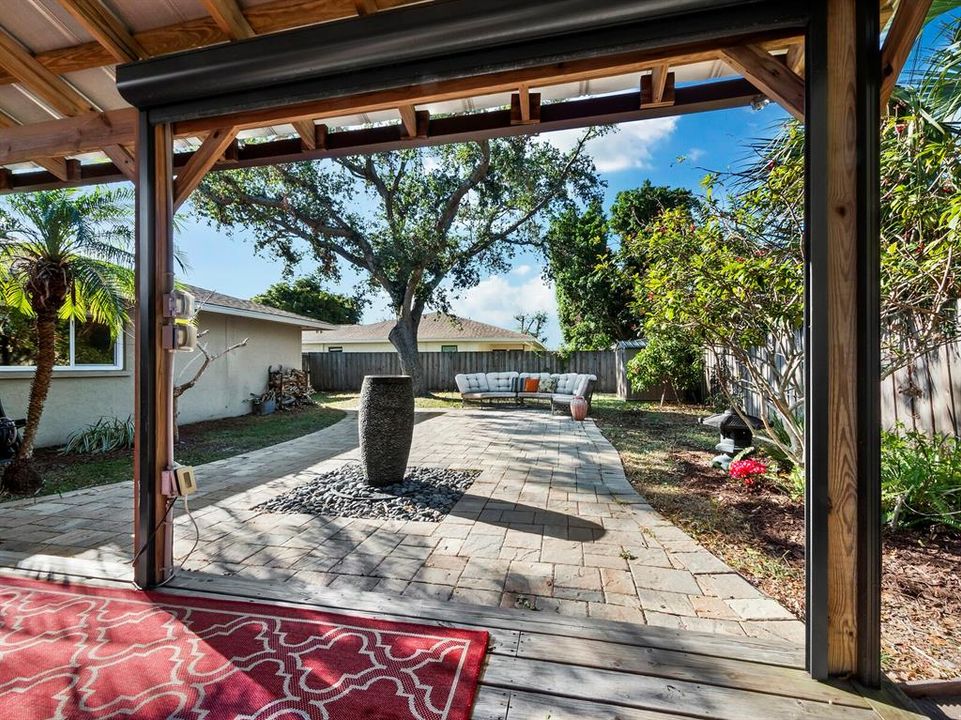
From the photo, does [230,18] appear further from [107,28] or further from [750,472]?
[750,472]

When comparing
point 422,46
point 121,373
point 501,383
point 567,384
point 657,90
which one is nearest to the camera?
point 422,46

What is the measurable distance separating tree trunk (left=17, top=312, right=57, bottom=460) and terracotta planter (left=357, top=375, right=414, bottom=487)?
3317 millimetres

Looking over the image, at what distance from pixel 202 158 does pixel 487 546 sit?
115 inches

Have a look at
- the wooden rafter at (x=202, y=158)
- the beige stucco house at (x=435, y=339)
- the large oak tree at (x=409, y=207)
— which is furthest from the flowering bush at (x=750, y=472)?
the beige stucco house at (x=435, y=339)

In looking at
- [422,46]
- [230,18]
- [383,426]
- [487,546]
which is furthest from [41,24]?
[487,546]

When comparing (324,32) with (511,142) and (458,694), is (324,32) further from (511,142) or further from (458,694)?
(511,142)

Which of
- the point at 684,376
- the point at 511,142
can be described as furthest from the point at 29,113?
the point at 684,376

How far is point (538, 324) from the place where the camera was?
35.6m

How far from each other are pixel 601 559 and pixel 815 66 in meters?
2.68

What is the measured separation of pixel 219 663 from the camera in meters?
1.79

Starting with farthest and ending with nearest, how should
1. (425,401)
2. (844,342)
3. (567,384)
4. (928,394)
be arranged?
(425,401) < (567,384) < (928,394) < (844,342)

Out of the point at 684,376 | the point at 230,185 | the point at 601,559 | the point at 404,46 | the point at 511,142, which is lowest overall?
the point at 601,559

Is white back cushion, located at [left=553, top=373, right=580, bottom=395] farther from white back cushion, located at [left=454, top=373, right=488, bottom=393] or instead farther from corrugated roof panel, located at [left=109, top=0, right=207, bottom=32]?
corrugated roof panel, located at [left=109, top=0, right=207, bottom=32]

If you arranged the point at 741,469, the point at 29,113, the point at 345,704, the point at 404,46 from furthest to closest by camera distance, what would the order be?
the point at 741,469, the point at 29,113, the point at 404,46, the point at 345,704
